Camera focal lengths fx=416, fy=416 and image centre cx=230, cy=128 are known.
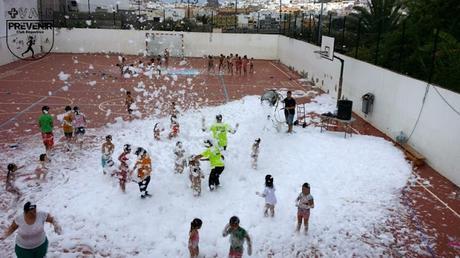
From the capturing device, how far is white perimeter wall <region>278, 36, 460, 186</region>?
12.0 metres

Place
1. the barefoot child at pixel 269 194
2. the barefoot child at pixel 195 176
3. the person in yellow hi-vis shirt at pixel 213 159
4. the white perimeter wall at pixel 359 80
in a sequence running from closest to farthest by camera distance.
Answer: the barefoot child at pixel 269 194 → the barefoot child at pixel 195 176 → the person in yellow hi-vis shirt at pixel 213 159 → the white perimeter wall at pixel 359 80

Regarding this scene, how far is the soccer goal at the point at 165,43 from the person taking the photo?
40.0 meters

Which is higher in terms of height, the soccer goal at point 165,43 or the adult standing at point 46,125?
the soccer goal at point 165,43

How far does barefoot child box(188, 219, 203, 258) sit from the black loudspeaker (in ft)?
33.8

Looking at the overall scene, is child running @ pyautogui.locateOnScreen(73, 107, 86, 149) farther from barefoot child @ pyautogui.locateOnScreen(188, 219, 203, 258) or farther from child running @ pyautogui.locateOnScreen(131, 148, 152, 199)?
barefoot child @ pyautogui.locateOnScreen(188, 219, 203, 258)

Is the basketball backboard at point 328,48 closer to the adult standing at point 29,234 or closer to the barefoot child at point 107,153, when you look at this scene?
A: the barefoot child at point 107,153

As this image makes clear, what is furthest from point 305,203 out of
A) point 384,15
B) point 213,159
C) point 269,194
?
point 384,15

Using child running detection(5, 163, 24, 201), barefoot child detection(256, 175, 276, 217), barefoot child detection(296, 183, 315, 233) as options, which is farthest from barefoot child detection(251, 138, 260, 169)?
child running detection(5, 163, 24, 201)

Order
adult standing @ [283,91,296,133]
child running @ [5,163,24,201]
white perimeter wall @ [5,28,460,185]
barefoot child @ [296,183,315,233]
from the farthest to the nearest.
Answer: adult standing @ [283,91,296,133], white perimeter wall @ [5,28,460,185], child running @ [5,163,24,201], barefoot child @ [296,183,315,233]

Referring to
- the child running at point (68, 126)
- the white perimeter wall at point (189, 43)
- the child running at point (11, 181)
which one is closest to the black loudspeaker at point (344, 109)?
the child running at point (68, 126)

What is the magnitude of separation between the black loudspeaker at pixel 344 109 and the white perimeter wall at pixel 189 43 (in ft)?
82.8

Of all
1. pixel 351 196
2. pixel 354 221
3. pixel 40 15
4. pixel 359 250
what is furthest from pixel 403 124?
pixel 40 15

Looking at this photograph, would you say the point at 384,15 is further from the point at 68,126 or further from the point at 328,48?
the point at 68,126

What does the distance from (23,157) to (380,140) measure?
12.2 meters
